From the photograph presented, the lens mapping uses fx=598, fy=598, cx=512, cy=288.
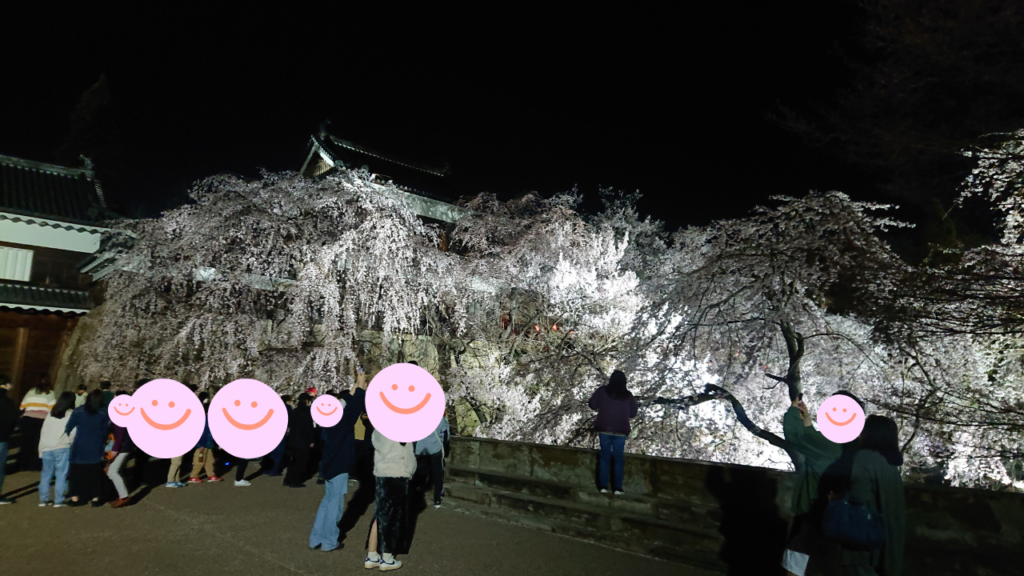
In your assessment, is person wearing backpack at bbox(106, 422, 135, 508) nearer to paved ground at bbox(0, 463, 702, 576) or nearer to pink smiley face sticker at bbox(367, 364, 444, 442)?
paved ground at bbox(0, 463, 702, 576)

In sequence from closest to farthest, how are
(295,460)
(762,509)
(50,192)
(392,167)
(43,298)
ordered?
(762,509)
(295,460)
(43,298)
(50,192)
(392,167)

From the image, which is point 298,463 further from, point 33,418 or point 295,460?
point 33,418

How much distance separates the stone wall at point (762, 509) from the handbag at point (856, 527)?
1.72m

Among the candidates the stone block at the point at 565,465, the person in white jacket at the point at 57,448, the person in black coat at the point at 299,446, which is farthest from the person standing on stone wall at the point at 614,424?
the person in white jacket at the point at 57,448

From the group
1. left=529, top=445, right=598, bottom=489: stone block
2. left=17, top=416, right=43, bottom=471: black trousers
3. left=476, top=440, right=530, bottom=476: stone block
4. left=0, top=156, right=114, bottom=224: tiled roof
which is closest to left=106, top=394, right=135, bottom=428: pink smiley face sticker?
left=17, top=416, right=43, bottom=471: black trousers

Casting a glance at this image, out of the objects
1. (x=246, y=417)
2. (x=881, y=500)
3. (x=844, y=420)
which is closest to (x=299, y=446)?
(x=246, y=417)

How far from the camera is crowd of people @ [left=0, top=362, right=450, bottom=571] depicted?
5879 mm

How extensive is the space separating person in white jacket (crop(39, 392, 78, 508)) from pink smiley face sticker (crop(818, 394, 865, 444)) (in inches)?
394

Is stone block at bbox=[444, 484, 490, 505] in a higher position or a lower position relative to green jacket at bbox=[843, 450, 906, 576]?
lower

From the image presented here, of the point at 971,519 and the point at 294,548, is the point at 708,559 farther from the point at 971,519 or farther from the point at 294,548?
the point at 294,548

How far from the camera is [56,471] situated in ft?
28.5

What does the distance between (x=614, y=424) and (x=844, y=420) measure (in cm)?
248

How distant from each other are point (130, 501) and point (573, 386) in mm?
8709

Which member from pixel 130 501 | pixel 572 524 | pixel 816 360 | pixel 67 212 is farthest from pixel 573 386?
pixel 67 212
